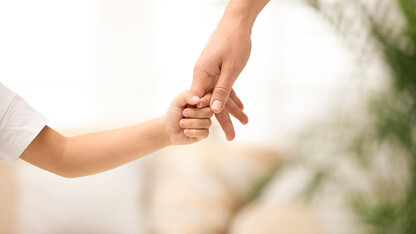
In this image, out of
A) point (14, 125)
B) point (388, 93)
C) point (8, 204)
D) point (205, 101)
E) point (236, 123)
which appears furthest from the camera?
point (236, 123)

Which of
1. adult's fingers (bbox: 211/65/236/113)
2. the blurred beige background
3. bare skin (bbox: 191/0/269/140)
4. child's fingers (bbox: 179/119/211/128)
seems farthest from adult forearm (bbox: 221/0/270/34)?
the blurred beige background

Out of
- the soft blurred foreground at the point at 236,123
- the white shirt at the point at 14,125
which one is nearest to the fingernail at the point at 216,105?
the white shirt at the point at 14,125

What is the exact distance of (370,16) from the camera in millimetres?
1953

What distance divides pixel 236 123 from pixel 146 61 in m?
0.66

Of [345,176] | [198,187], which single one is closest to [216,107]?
[198,187]

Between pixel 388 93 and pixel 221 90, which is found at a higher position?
pixel 388 93

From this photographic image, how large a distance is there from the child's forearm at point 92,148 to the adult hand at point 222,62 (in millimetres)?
154

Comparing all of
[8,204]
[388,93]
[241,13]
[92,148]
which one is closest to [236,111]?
[241,13]

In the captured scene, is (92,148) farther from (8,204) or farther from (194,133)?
(8,204)

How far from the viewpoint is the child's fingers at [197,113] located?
1229 millimetres

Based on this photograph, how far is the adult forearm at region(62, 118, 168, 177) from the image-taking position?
3.98 ft

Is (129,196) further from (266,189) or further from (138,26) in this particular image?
(138,26)

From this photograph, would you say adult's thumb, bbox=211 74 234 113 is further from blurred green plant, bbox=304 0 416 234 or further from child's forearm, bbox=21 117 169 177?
blurred green plant, bbox=304 0 416 234

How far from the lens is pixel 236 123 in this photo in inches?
115
